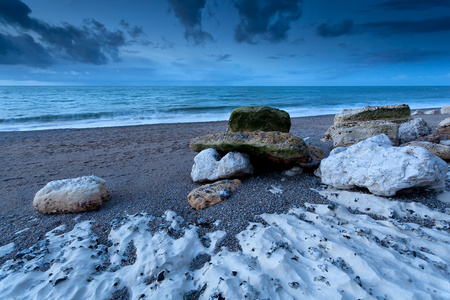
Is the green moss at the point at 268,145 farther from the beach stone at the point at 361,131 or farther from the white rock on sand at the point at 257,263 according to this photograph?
the beach stone at the point at 361,131

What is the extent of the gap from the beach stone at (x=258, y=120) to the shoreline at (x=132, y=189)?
5.13 feet

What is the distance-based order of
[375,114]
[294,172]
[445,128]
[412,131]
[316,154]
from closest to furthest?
[294,172]
[316,154]
[412,131]
[375,114]
[445,128]

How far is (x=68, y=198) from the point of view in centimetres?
346

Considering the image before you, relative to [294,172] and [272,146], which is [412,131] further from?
[272,146]

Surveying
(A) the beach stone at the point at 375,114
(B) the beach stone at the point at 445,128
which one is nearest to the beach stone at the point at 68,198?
(A) the beach stone at the point at 375,114

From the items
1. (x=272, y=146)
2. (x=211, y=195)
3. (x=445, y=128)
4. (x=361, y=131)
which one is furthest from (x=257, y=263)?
(x=445, y=128)

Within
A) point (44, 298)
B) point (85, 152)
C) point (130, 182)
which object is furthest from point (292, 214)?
point (85, 152)

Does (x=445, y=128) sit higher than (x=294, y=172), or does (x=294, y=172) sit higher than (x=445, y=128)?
(x=445, y=128)

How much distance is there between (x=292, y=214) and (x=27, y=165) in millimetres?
7391

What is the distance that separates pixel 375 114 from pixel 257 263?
648 centimetres

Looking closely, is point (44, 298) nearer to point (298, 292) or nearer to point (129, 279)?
point (129, 279)

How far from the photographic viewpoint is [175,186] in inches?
171

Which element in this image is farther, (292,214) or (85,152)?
(85,152)

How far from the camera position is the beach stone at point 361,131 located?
5.38 m
